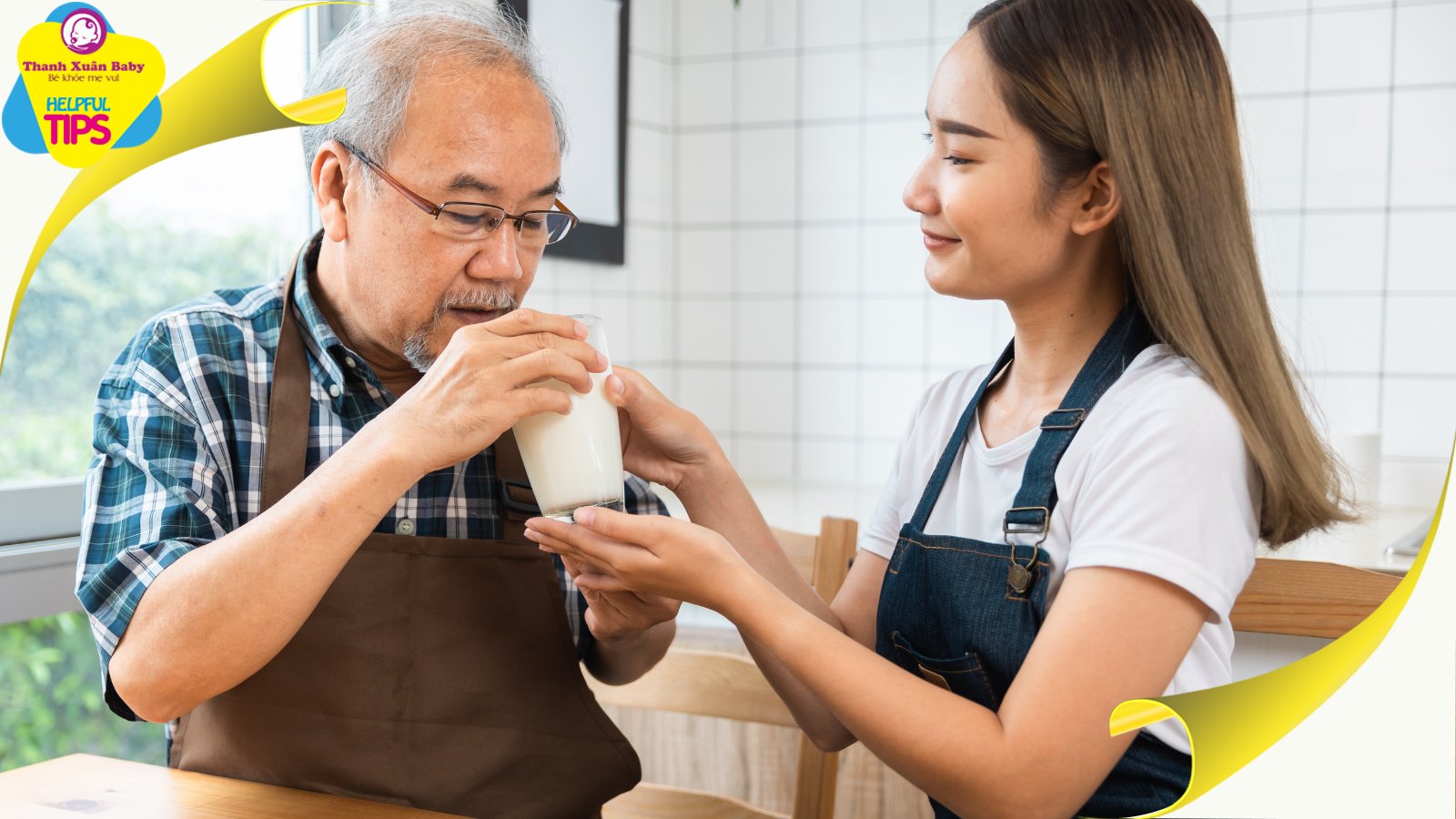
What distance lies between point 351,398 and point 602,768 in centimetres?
50

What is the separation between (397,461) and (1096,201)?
693 millimetres

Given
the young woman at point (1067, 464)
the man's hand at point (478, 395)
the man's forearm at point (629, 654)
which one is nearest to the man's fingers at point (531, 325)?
the man's hand at point (478, 395)

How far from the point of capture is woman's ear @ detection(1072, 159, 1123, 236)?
3.78 feet

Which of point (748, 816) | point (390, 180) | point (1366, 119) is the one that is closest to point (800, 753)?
point (748, 816)

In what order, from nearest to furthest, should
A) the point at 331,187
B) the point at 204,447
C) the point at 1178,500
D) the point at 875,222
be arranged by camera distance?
the point at 1178,500 → the point at 204,447 → the point at 331,187 → the point at 875,222

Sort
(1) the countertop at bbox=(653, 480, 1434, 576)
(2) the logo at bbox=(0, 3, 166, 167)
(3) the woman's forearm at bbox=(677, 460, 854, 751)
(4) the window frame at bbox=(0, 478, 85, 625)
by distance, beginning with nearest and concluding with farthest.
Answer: (3) the woman's forearm at bbox=(677, 460, 854, 751)
(2) the logo at bbox=(0, 3, 166, 167)
(4) the window frame at bbox=(0, 478, 85, 625)
(1) the countertop at bbox=(653, 480, 1434, 576)

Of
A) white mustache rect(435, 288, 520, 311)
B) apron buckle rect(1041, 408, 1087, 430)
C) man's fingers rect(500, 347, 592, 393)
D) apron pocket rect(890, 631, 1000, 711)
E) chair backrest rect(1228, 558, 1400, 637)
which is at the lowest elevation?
apron pocket rect(890, 631, 1000, 711)

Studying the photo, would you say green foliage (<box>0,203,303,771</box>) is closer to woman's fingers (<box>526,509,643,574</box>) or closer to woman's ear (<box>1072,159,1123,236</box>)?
woman's fingers (<box>526,509,643,574</box>)

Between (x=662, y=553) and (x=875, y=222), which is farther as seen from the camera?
(x=875, y=222)

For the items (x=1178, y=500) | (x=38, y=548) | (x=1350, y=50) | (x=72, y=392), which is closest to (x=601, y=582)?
(x=1178, y=500)

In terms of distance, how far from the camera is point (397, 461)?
1075 millimetres

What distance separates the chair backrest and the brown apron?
26.9 inches

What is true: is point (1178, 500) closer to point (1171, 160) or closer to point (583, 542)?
point (1171, 160)

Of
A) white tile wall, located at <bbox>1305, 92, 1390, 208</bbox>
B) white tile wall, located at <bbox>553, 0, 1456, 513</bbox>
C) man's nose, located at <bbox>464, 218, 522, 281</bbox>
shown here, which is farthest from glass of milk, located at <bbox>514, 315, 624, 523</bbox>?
white tile wall, located at <bbox>1305, 92, 1390, 208</bbox>
